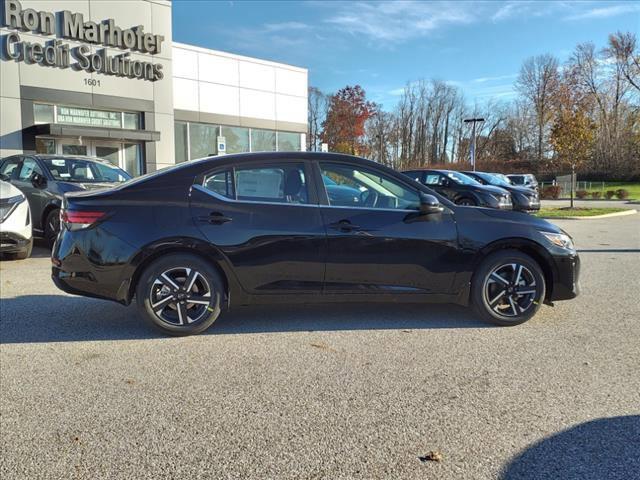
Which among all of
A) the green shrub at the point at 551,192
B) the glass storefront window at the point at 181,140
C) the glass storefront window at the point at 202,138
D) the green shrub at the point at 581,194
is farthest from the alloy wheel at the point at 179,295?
the green shrub at the point at 581,194

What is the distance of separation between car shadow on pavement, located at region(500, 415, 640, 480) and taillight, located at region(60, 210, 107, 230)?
3.73 metres

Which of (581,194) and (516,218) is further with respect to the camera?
(581,194)

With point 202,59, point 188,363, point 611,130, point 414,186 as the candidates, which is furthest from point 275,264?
point 611,130

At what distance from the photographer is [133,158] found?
20.5 metres

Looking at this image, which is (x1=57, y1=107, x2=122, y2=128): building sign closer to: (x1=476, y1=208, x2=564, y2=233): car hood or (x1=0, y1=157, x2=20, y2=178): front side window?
(x1=0, y1=157, x2=20, y2=178): front side window

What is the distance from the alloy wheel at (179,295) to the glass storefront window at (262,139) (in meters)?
20.8

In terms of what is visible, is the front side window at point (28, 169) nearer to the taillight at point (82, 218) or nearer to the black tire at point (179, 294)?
the taillight at point (82, 218)

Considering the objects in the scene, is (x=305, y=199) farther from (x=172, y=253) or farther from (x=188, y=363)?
(x=188, y=363)

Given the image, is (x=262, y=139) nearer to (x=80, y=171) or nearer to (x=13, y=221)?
(x=80, y=171)

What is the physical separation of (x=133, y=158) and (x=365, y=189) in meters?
17.6

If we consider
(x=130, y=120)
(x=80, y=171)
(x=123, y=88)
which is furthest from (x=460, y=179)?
(x=123, y=88)

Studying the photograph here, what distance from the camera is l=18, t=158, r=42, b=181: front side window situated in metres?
9.51

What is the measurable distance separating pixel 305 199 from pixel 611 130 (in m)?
69.7

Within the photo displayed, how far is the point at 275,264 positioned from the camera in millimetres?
4691
